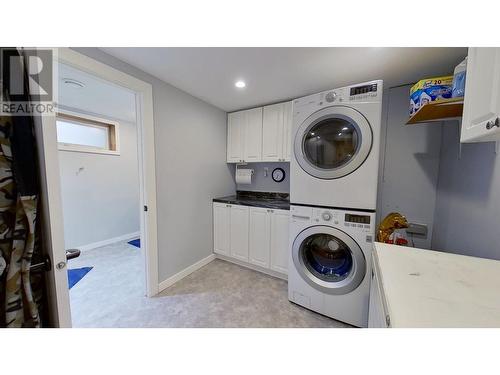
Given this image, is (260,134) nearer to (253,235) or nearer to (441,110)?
(253,235)

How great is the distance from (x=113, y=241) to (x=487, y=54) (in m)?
4.39

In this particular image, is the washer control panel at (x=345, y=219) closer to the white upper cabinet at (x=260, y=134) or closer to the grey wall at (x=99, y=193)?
the white upper cabinet at (x=260, y=134)

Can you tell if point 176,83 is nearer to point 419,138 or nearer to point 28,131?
point 28,131

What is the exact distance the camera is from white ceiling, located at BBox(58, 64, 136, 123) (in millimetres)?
1831

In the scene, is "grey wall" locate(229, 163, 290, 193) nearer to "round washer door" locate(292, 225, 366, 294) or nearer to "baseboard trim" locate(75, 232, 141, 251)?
"round washer door" locate(292, 225, 366, 294)

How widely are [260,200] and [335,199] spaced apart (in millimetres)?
1223

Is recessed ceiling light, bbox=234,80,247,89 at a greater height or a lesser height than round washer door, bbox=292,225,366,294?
greater

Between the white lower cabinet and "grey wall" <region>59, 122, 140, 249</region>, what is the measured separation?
2056 mm

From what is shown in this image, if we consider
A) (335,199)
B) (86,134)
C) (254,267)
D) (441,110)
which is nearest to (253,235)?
(254,267)

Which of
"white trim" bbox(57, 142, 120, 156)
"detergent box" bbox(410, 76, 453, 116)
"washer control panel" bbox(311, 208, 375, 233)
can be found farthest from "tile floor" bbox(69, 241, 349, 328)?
"detergent box" bbox(410, 76, 453, 116)

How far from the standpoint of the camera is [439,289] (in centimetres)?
60

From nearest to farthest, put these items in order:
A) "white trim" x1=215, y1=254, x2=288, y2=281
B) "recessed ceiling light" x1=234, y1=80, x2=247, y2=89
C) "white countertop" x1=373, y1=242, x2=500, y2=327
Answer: "white countertop" x1=373, y1=242, x2=500, y2=327
"recessed ceiling light" x1=234, y1=80, x2=247, y2=89
"white trim" x1=215, y1=254, x2=288, y2=281
